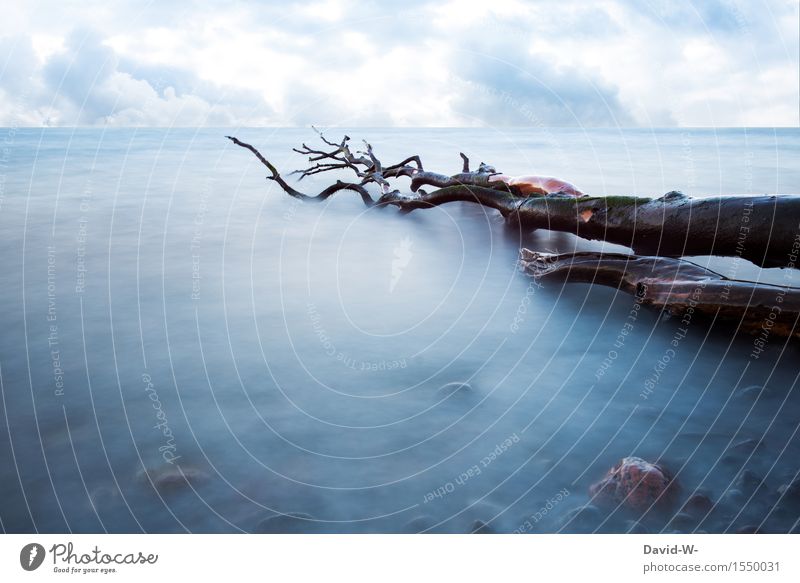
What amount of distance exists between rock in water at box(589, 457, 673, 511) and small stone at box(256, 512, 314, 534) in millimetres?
975

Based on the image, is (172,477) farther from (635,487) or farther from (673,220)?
(673,220)

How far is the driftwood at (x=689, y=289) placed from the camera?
10.2 ft

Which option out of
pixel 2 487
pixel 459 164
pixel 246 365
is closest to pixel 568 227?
pixel 246 365

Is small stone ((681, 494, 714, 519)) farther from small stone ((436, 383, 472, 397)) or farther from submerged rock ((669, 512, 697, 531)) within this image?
small stone ((436, 383, 472, 397))

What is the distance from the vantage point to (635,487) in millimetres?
2125

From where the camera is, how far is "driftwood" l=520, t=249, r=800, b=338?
3117mm

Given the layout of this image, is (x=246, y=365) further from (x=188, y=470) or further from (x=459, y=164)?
(x=459, y=164)

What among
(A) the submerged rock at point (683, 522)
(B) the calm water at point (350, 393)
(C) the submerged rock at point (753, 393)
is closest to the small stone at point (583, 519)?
(B) the calm water at point (350, 393)

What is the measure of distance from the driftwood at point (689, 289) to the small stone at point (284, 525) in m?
2.43

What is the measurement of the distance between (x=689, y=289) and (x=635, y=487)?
5.55 feet

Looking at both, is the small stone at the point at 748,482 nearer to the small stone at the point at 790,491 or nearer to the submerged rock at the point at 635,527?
the small stone at the point at 790,491
